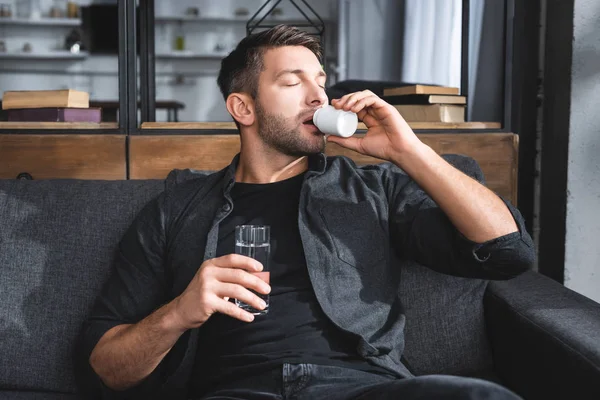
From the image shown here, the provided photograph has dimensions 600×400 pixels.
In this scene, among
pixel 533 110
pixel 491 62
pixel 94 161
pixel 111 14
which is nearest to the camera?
pixel 94 161

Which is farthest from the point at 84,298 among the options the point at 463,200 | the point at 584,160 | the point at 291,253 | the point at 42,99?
the point at 584,160

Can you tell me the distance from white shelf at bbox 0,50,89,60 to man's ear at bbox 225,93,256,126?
5961mm

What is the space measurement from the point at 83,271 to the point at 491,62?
1.70 m

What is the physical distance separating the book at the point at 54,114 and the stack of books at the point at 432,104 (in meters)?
0.95

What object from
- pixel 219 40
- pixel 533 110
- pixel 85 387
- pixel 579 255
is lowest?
pixel 85 387

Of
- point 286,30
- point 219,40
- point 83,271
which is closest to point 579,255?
point 286,30

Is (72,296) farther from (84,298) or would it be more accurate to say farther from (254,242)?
(254,242)

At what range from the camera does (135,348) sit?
1.30 m

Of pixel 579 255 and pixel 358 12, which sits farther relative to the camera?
pixel 358 12

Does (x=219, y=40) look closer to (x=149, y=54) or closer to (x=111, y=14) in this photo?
(x=111, y=14)

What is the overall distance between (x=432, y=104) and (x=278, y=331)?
1.01 metres

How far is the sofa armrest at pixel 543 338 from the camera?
1181 millimetres

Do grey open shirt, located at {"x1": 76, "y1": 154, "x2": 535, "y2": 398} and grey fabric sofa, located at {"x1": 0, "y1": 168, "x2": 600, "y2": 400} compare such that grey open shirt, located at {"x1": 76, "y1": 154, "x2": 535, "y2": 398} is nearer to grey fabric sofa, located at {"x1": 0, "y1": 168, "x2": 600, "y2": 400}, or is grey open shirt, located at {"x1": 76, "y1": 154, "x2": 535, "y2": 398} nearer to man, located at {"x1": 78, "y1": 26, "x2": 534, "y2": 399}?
man, located at {"x1": 78, "y1": 26, "x2": 534, "y2": 399}

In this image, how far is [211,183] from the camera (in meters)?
1.60
